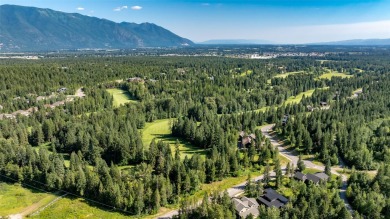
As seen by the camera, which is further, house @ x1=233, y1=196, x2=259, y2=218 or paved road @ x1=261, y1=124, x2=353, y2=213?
paved road @ x1=261, y1=124, x2=353, y2=213

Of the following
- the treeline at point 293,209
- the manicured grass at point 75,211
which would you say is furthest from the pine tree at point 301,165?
the manicured grass at point 75,211

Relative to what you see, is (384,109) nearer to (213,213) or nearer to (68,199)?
(213,213)

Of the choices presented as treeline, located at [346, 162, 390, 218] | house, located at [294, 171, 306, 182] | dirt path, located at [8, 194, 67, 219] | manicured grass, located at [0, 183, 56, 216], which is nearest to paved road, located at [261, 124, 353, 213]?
treeline, located at [346, 162, 390, 218]

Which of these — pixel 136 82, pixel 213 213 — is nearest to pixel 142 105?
pixel 136 82

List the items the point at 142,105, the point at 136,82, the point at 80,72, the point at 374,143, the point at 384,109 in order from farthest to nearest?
the point at 80,72, the point at 136,82, the point at 142,105, the point at 384,109, the point at 374,143

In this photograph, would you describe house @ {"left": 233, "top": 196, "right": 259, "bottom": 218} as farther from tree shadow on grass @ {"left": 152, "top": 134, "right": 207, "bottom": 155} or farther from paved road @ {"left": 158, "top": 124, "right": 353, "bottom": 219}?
tree shadow on grass @ {"left": 152, "top": 134, "right": 207, "bottom": 155}
